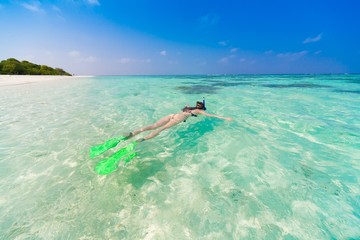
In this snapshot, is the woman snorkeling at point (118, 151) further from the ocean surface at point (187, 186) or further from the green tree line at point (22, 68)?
the green tree line at point (22, 68)

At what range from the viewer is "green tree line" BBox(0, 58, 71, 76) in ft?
172

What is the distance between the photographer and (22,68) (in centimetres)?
5659

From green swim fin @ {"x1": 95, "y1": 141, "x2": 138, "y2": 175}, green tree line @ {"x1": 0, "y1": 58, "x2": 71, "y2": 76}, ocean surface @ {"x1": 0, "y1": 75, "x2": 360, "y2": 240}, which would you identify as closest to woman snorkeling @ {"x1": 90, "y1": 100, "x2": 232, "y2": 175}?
green swim fin @ {"x1": 95, "y1": 141, "x2": 138, "y2": 175}

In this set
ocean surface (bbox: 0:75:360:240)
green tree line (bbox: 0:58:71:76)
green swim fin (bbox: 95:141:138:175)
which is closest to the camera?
ocean surface (bbox: 0:75:360:240)

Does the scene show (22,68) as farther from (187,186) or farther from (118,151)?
(187,186)

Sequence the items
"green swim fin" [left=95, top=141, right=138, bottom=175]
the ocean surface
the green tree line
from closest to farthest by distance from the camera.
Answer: the ocean surface
"green swim fin" [left=95, top=141, right=138, bottom=175]
the green tree line

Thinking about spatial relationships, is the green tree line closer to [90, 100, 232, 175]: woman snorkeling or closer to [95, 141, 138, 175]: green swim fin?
[90, 100, 232, 175]: woman snorkeling

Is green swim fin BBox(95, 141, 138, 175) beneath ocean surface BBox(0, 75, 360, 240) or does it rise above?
above

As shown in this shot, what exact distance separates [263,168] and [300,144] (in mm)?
2632

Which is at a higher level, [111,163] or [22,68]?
[111,163]

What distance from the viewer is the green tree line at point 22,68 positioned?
52.4m

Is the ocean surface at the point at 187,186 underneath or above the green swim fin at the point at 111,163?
underneath

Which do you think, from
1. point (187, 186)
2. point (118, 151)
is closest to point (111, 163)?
point (118, 151)

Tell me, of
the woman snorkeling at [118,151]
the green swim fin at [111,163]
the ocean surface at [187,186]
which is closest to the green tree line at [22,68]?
the ocean surface at [187,186]
